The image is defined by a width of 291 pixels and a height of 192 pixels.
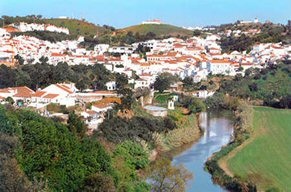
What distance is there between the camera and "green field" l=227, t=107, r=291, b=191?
16359 mm

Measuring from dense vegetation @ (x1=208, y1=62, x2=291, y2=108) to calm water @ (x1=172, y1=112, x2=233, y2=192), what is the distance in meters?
3.47

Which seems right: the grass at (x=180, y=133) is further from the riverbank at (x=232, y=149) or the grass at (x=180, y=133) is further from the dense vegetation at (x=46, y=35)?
the dense vegetation at (x=46, y=35)

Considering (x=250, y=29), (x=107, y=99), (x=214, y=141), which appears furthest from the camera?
(x=250, y=29)

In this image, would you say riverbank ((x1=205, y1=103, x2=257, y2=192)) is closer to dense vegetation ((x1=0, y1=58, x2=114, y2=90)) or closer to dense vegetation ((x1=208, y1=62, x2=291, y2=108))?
Result: dense vegetation ((x1=208, y1=62, x2=291, y2=108))

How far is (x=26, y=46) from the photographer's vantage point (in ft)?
129

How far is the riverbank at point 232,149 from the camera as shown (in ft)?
52.5

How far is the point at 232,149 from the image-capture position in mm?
20438

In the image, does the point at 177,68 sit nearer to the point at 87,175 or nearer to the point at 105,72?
the point at 105,72

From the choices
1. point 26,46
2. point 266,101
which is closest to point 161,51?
point 26,46

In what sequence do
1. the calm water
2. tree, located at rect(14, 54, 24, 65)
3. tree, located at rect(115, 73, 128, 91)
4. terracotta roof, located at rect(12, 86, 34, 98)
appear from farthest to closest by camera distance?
tree, located at rect(14, 54, 24, 65)
tree, located at rect(115, 73, 128, 91)
terracotta roof, located at rect(12, 86, 34, 98)
the calm water

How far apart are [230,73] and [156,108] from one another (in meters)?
16.5

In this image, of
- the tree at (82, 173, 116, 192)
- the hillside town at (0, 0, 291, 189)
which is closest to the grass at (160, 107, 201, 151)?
the hillside town at (0, 0, 291, 189)

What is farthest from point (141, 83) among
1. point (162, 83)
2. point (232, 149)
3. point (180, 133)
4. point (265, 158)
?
point (265, 158)

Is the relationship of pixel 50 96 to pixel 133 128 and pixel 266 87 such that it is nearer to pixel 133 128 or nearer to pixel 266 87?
pixel 133 128
